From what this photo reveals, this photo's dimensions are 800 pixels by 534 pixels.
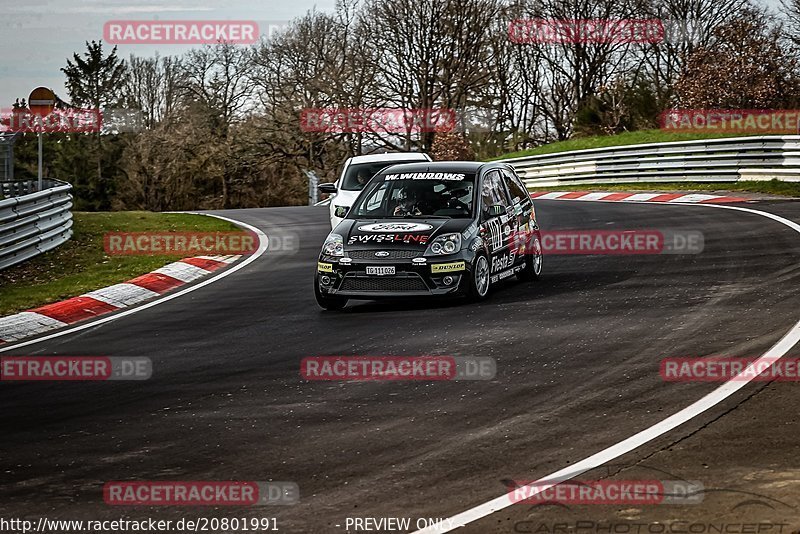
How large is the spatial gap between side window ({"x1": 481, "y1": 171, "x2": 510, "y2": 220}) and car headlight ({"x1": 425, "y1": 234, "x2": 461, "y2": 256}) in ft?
2.74

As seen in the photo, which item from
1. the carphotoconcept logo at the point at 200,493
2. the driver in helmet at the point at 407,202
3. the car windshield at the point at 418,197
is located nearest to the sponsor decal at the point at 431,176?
the car windshield at the point at 418,197

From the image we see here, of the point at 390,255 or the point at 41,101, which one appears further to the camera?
the point at 41,101

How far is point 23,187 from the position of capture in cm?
2470

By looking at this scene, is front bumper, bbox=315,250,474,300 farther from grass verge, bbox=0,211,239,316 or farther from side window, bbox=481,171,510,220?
grass verge, bbox=0,211,239,316

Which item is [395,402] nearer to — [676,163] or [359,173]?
[359,173]

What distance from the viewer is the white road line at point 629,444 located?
5352mm

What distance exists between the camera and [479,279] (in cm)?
1231

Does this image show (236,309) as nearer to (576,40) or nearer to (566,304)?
(566,304)

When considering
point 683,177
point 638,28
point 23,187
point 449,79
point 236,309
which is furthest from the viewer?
point 638,28

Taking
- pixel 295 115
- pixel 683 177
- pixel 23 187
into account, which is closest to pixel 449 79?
pixel 295 115

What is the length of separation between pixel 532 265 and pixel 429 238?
2.29 metres

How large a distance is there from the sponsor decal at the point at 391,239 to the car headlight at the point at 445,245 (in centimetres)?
11

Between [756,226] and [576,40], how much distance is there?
1604 inches

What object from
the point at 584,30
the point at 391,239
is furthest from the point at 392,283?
the point at 584,30
